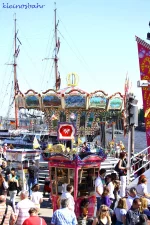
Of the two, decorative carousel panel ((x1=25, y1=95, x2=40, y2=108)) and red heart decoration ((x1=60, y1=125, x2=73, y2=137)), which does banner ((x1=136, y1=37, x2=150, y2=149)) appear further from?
decorative carousel panel ((x1=25, y1=95, x2=40, y2=108))

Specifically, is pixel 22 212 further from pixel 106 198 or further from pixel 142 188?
pixel 142 188

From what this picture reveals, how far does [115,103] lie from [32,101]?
5.48m

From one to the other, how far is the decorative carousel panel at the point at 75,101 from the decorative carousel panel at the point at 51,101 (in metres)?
0.58

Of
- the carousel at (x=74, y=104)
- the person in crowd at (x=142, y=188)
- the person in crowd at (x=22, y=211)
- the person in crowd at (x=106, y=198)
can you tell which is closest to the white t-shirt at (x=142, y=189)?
the person in crowd at (x=142, y=188)

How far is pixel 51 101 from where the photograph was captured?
95.1 ft

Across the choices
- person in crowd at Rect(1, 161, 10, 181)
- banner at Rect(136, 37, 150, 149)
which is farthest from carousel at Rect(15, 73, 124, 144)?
person in crowd at Rect(1, 161, 10, 181)

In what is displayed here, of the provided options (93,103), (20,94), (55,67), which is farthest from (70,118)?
(55,67)

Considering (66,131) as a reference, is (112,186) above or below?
below

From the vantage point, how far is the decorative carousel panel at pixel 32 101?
2942 cm

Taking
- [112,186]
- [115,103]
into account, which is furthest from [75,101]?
[112,186]

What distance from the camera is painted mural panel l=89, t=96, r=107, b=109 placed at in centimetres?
2881

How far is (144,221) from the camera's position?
285 inches

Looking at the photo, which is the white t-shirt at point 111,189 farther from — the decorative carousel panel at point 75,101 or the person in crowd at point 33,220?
the decorative carousel panel at point 75,101

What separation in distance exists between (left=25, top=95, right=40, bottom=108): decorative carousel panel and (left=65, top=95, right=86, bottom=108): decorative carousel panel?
Answer: 2.06m
